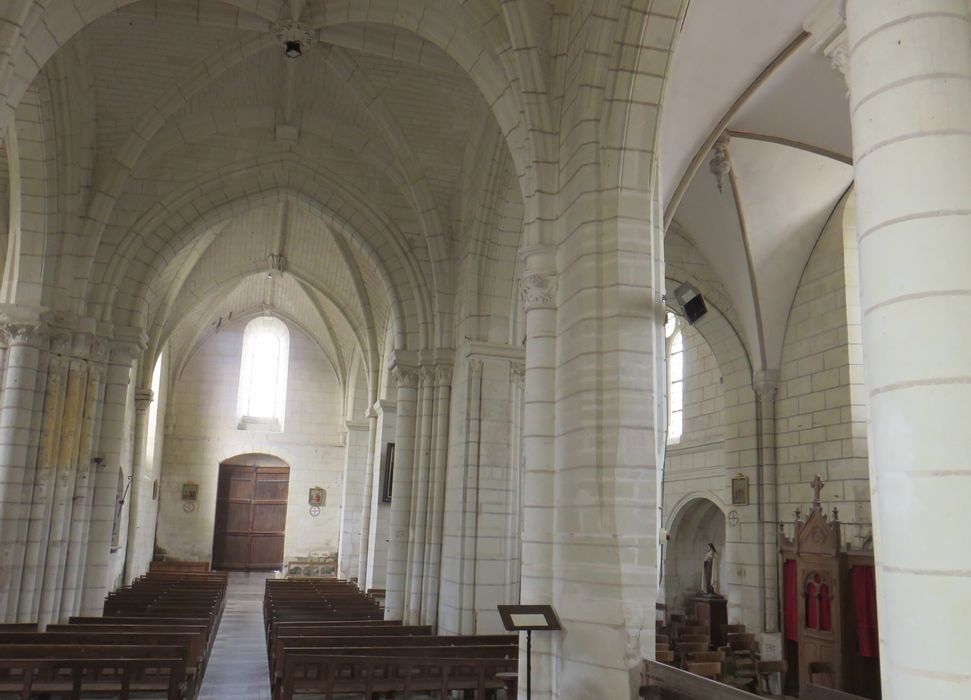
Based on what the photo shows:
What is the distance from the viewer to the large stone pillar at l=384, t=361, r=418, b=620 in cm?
1364

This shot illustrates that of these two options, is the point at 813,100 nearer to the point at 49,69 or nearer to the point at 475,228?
the point at 475,228

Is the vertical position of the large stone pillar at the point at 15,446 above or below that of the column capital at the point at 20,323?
below

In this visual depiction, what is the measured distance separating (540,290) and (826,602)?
6.23 metres

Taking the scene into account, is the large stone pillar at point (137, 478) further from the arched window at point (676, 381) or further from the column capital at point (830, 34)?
the column capital at point (830, 34)

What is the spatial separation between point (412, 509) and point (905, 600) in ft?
37.2

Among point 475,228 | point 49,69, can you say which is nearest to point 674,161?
point 475,228

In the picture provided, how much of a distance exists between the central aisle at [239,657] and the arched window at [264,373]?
667 cm

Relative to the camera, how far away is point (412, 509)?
13766 millimetres

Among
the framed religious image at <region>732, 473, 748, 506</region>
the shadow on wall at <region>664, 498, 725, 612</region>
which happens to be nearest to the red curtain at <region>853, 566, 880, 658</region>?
the framed religious image at <region>732, 473, 748, 506</region>

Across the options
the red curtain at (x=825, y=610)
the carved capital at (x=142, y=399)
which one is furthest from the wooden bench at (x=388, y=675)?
the carved capital at (x=142, y=399)

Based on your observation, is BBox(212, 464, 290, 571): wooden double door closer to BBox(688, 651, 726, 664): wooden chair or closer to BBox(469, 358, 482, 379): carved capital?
BBox(469, 358, 482, 379): carved capital

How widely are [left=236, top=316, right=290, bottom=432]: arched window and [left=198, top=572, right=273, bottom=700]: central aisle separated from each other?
667 centimetres

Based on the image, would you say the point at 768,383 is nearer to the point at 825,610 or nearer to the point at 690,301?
the point at 825,610

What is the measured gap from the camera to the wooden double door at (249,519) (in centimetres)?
2523
